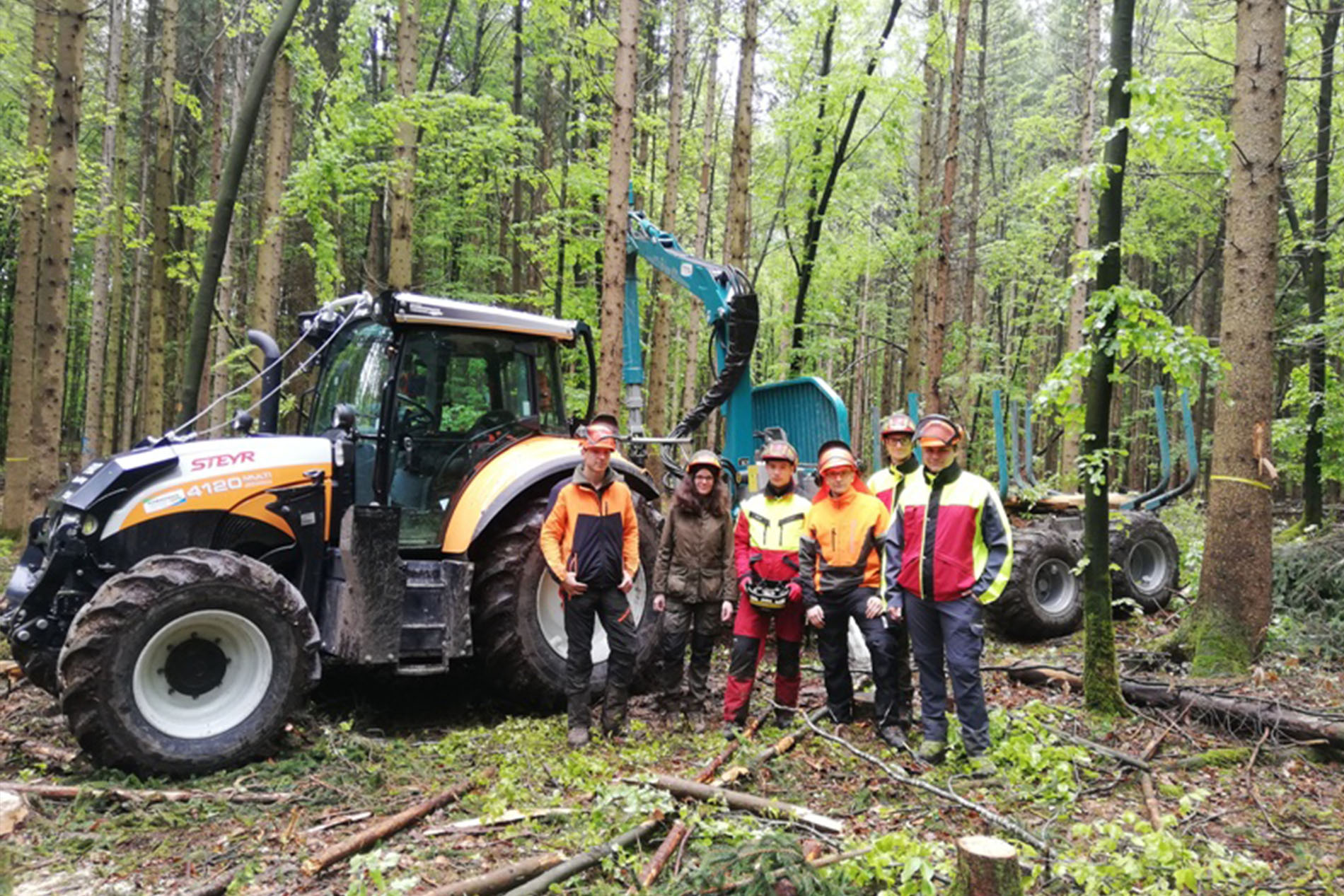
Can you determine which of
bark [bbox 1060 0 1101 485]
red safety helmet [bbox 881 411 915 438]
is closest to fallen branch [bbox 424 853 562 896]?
red safety helmet [bbox 881 411 915 438]

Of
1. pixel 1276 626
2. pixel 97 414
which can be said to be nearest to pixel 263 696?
pixel 1276 626

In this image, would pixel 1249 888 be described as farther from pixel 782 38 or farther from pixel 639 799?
pixel 782 38

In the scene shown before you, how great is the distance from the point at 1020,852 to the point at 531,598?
3.11 meters

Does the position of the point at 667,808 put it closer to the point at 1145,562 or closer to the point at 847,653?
the point at 847,653

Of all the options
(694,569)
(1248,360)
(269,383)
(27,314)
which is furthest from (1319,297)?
(27,314)

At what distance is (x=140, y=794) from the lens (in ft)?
12.8

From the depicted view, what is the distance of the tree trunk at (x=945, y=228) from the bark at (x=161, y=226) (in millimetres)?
10077

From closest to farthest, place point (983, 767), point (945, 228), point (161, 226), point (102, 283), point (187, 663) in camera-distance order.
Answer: point (187, 663), point (983, 767), point (161, 226), point (945, 228), point (102, 283)

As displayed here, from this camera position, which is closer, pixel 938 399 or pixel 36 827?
pixel 36 827

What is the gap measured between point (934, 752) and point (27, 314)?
1210cm

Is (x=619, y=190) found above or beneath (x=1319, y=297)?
above

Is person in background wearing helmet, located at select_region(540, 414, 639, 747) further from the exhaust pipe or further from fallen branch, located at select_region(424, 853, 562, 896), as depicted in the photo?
the exhaust pipe

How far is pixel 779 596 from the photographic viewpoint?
17.3ft

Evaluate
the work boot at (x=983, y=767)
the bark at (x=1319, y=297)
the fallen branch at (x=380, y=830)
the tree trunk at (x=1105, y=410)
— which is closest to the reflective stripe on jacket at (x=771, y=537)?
the work boot at (x=983, y=767)
